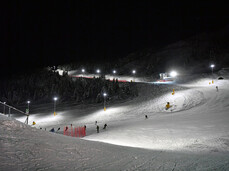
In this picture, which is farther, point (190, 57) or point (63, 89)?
point (190, 57)

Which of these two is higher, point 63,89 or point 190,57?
point 190,57

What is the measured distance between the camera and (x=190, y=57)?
8938 cm

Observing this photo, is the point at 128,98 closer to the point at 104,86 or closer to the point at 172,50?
the point at 104,86

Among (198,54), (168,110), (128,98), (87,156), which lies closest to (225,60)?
(198,54)

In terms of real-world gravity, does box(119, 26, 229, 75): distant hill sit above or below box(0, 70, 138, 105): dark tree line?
above

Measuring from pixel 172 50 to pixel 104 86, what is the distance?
245 ft

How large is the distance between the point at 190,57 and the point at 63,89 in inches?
2819

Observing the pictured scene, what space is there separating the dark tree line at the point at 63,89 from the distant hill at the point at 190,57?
3264 cm

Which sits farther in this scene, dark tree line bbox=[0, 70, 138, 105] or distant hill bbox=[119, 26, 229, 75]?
distant hill bbox=[119, 26, 229, 75]

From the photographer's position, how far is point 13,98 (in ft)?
249

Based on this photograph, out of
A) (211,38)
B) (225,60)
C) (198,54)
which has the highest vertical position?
(211,38)

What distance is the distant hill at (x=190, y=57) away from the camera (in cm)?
7581

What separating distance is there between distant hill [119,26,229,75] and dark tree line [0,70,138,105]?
32.6 m

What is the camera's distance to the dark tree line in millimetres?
51247
